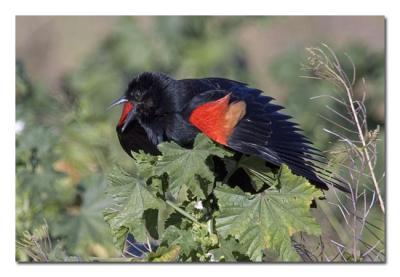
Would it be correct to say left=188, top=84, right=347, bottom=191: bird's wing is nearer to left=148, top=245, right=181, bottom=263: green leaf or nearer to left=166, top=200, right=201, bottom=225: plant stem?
left=166, top=200, right=201, bottom=225: plant stem

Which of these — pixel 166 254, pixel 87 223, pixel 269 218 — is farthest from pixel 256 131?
pixel 87 223

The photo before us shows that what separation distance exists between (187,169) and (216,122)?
309mm

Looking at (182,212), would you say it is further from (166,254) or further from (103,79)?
(103,79)

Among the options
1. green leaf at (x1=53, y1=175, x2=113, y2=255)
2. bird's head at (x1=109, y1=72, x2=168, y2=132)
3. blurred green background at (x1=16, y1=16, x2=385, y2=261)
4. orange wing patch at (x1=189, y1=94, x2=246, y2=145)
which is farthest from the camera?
blurred green background at (x1=16, y1=16, x2=385, y2=261)

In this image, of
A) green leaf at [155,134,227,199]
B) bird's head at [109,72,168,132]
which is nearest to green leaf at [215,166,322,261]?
green leaf at [155,134,227,199]

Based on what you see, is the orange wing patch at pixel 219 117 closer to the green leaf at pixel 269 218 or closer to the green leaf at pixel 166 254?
the green leaf at pixel 269 218

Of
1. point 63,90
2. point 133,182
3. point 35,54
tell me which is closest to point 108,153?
point 63,90

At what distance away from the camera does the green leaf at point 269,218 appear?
278 cm

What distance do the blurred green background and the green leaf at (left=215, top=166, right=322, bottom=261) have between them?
472mm

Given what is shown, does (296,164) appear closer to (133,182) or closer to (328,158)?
(328,158)

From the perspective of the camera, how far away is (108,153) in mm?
5035

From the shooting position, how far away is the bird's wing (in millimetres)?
3012

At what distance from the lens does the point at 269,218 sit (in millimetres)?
2789

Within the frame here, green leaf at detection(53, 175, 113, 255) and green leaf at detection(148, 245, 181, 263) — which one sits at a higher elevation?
green leaf at detection(53, 175, 113, 255)
